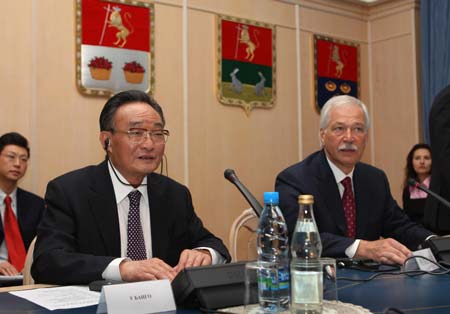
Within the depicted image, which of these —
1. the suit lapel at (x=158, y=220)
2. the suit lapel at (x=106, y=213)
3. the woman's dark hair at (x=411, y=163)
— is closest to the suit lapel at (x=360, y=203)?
the suit lapel at (x=158, y=220)

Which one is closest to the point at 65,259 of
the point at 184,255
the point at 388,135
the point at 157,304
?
the point at 184,255

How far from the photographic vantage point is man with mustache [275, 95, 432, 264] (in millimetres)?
2635

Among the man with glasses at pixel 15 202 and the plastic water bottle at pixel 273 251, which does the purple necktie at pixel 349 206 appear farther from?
the man with glasses at pixel 15 202

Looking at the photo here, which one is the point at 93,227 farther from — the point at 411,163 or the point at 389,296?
the point at 411,163

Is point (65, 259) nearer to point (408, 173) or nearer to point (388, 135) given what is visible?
point (408, 173)

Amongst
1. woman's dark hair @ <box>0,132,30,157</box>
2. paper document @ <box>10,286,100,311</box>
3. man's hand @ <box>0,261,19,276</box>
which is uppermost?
woman's dark hair @ <box>0,132,30,157</box>

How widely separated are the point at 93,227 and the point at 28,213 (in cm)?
203

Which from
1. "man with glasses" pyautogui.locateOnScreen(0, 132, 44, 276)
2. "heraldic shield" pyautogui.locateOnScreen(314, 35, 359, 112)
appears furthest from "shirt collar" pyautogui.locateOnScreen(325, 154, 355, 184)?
"heraldic shield" pyautogui.locateOnScreen(314, 35, 359, 112)

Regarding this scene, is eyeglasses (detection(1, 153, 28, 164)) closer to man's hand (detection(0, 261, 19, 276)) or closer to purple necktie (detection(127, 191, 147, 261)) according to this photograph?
man's hand (detection(0, 261, 19, 276))

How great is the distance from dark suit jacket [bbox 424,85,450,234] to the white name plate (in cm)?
137

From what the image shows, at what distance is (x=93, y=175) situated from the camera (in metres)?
2.27

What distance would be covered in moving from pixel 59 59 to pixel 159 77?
0.81 metres

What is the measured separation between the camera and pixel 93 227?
2160 millimetres

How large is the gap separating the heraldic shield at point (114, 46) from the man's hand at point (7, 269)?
1.40m
